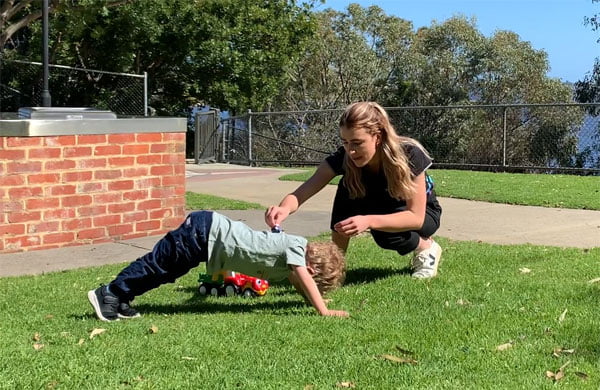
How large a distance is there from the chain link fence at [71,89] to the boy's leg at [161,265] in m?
15.1

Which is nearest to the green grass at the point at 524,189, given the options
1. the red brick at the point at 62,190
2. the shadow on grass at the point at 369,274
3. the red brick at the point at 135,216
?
the shadow on grass at the point at 369,274

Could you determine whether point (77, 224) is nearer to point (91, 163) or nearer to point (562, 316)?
point (91, 163)

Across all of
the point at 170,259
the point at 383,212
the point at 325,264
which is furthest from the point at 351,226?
the point at 170,259

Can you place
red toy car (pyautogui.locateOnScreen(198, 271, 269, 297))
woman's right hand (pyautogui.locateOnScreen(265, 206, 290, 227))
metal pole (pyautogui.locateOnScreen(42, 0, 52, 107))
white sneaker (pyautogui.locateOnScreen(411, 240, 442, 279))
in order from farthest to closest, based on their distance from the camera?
metal pole (pyautogui.locateOnScreen(42, 0, 52, 107)) < white sneaker (pyautogui.locateOnScreen(411, 240, 442, 279)) < red toy car (pyautogui.locateOnScreen(198, 271, 269, 297)) < woman's right hand (pyautogui.locateOnScreen(265, 206, 290, 227))

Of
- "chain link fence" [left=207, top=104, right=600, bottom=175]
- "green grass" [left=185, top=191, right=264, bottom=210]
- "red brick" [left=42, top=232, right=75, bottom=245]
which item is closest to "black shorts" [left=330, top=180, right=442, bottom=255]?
"red brick" [left=42, top=232, right=75, bottom=245]

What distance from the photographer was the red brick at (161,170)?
7.62m

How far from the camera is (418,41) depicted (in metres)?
30.3

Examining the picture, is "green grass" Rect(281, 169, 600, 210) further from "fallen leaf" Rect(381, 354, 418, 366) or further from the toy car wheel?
"fallen leaf" Rect(381, 354, 418, 366)

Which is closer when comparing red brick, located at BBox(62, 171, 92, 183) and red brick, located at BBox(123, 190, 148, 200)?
red brick, located at BBox(62, 171, 92, 183)

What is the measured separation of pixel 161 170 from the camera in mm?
7691

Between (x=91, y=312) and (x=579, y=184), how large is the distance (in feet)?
29.2

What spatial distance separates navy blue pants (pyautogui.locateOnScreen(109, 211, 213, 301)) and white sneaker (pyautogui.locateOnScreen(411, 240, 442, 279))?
1700 millimetres

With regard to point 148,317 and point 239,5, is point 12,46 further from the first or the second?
point 148,317

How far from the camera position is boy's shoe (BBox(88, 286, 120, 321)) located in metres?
4.36
